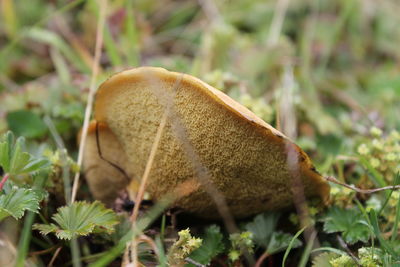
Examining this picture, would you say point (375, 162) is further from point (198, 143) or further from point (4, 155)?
point (4, 155)

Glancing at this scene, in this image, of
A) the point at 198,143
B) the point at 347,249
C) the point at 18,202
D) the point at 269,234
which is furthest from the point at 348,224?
the point at 18,202

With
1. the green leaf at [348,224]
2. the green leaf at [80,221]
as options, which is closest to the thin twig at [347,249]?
the green leaf at [348,224]

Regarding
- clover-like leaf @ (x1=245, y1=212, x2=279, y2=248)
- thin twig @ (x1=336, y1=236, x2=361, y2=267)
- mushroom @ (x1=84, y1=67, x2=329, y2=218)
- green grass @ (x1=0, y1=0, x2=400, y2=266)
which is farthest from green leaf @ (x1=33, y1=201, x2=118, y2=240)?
thin twig @ (x1=336, y1=236, x2=361, y2=267)

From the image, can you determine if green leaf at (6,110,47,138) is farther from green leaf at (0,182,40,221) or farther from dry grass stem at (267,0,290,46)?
dry grass stem at (267,0,290,46)

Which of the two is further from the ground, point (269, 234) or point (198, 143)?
point (198, 143)

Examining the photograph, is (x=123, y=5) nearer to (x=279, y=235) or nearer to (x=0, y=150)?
(x=0, y=150)

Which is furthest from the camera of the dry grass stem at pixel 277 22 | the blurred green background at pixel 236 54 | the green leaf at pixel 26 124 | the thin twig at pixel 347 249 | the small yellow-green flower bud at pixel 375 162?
the dry grass stem at pixel 277 22

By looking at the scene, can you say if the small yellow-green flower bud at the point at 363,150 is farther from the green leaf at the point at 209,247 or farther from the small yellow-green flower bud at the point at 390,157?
the green leaf at the point at 209,247
